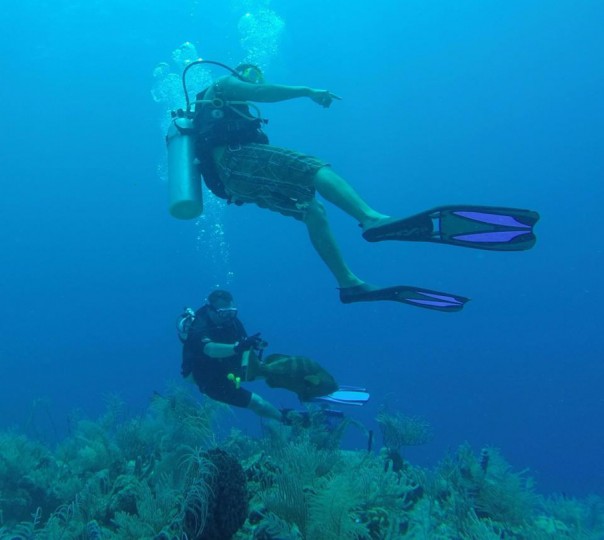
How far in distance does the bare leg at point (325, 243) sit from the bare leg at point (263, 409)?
3358mm

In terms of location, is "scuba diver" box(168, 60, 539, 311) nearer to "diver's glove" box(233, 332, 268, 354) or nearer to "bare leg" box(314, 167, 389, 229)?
"bare leg" box(314, 167, 389, 229)

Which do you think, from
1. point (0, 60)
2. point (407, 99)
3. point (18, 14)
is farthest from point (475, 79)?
point (0, 60)

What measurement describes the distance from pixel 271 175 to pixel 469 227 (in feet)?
6.64

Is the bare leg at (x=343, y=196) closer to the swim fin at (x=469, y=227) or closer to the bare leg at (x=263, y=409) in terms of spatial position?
the swim fin at (x=469, y=227)

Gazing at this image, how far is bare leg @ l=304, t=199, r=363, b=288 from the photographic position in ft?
16.6

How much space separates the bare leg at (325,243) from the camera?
5.05 meters

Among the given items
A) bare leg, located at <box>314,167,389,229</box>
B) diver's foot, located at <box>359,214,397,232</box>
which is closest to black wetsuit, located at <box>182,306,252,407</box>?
bare leg, located at <box>314,167,389,229</box>

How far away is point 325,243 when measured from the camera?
5070mm

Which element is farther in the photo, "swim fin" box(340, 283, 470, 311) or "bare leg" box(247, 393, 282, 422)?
"bare leg" box(247, 393, 282, 422)

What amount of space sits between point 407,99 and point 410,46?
5.06m

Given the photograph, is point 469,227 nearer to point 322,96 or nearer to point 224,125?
point 322,96

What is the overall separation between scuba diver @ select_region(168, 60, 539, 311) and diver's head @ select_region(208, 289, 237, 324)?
1.78 metres

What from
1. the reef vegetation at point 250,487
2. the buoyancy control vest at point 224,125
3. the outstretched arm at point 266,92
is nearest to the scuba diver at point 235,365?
the reef vegetation at point 250,487

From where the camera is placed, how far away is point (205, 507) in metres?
3.44
